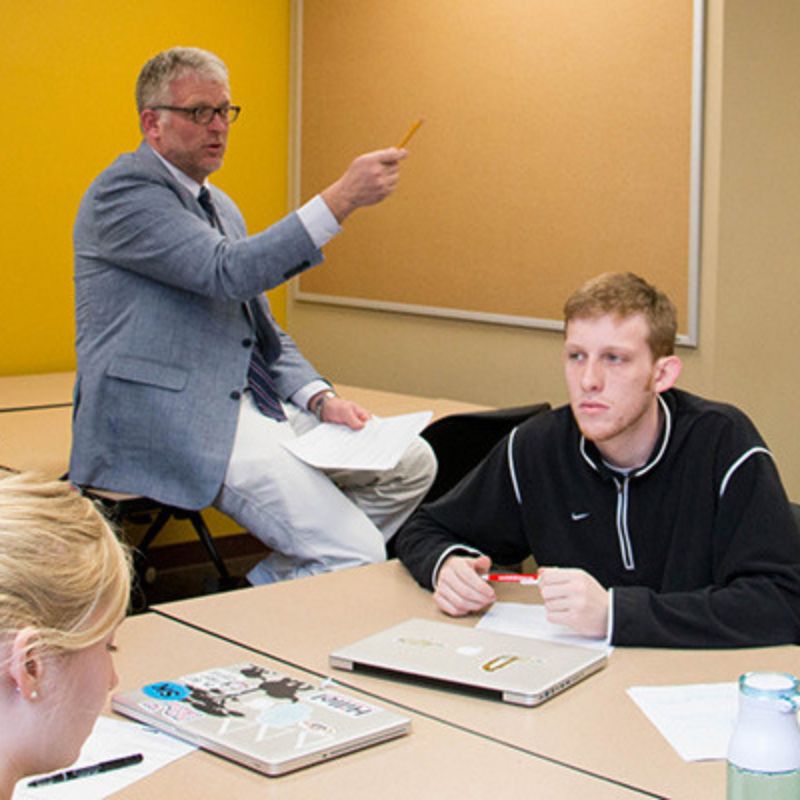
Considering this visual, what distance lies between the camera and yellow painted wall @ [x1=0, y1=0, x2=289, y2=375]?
4445mm

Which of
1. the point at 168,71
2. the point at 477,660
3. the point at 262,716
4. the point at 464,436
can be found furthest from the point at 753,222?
the point at 262,716

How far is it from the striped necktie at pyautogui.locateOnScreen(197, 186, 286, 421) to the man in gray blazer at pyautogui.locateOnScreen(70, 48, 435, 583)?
0.03 metres

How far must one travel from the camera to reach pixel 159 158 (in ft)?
10.4

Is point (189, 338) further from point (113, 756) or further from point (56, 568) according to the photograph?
point (56, 568)

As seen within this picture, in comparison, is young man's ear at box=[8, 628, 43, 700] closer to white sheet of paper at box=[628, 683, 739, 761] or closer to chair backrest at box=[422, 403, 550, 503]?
white sheet of paper at box=[628, 683, 739, 761]

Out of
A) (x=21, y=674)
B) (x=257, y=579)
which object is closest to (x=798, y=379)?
(x=257, y=579)

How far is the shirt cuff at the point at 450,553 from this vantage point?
1.95 meters

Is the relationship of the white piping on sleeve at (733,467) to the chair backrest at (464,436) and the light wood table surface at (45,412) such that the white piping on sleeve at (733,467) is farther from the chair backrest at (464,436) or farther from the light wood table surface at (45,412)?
the light wood table surface at (45,412)

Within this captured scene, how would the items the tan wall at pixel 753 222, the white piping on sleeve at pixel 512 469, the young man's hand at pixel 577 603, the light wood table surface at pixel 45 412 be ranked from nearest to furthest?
1. the young man's hand at pixel 577 603
2. the white piping on sleeve at pixel 512 469
3. the light wood table surface at pixel 45 412
4. the tan wall at pixel 753 222

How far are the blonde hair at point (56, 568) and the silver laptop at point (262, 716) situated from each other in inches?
11.7

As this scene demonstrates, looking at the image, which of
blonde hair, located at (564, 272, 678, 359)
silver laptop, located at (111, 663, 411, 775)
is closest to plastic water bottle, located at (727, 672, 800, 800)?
silver laptop, located at (111, 663, 411, 775)

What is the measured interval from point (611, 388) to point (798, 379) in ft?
7.72

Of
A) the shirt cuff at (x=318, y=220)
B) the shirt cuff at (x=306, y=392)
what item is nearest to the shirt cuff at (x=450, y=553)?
the shirt cuff at (x=318, y=220)

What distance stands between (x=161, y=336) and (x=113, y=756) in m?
1.84
